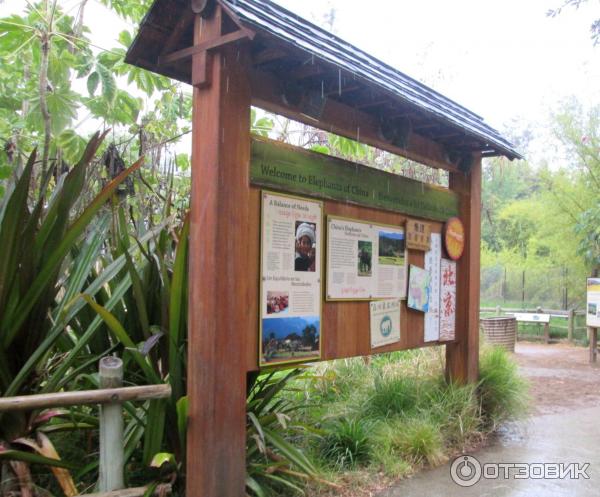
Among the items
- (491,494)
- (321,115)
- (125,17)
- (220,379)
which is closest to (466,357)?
(491,494)

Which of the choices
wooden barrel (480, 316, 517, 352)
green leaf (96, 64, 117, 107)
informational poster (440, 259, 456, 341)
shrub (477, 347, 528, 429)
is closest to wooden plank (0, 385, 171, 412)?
green leaf (96, 64, 117, 107)

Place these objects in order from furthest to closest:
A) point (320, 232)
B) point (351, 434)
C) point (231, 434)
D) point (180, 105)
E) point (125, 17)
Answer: point (180, 105) < point (125, 17) < point (351, 434) < point (320, 232) < point (231, 434)

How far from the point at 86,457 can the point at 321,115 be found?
266 cm

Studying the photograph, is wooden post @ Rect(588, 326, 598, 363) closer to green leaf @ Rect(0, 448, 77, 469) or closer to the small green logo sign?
the small green logo sign

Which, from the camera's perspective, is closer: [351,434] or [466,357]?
[351,434]

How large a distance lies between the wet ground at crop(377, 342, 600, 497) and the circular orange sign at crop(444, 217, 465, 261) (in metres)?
1.76

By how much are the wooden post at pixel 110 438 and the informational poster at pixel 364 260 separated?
1.65 meters

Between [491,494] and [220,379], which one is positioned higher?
[220,379]

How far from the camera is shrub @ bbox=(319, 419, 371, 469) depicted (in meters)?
4.09

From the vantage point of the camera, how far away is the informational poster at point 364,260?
3955 mm

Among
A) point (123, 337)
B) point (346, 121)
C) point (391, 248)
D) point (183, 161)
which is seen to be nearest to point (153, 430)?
point (123, 337)

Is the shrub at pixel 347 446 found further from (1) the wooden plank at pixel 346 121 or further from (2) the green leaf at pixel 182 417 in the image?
(1) the wooden plank at pixel 346 121

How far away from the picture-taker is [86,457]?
3.19 meters

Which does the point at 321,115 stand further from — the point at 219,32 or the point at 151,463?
the point at 151,463
